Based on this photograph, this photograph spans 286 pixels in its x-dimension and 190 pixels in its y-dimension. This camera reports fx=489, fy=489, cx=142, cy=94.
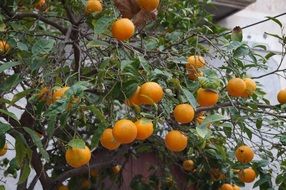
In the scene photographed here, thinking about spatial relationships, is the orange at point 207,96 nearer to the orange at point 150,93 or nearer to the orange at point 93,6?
the orange at point 150,93

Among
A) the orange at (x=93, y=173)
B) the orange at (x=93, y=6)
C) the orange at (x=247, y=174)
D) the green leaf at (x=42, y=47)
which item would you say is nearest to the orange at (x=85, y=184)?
the orange at (x=93, y=173)

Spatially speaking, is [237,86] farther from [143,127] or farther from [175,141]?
[143,127]

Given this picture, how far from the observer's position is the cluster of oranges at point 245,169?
6.70 ft

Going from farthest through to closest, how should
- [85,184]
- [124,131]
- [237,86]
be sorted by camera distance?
[85,184]
[237,86]
[124,131]

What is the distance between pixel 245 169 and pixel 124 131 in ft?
4.00

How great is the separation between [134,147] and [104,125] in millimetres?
1550

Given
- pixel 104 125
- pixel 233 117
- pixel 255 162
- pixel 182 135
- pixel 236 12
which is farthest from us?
pixel 236 12

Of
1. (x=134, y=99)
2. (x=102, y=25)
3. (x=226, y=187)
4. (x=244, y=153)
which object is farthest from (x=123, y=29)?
(x=226, y=187)

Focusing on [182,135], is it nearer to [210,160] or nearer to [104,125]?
[104,125]

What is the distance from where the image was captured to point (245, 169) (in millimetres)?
Result: 2412

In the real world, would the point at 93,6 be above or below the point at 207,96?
above

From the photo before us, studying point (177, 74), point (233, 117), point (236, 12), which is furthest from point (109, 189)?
point (236, 12)

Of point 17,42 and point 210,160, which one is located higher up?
point 17,42

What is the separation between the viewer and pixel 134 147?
2996 mm
